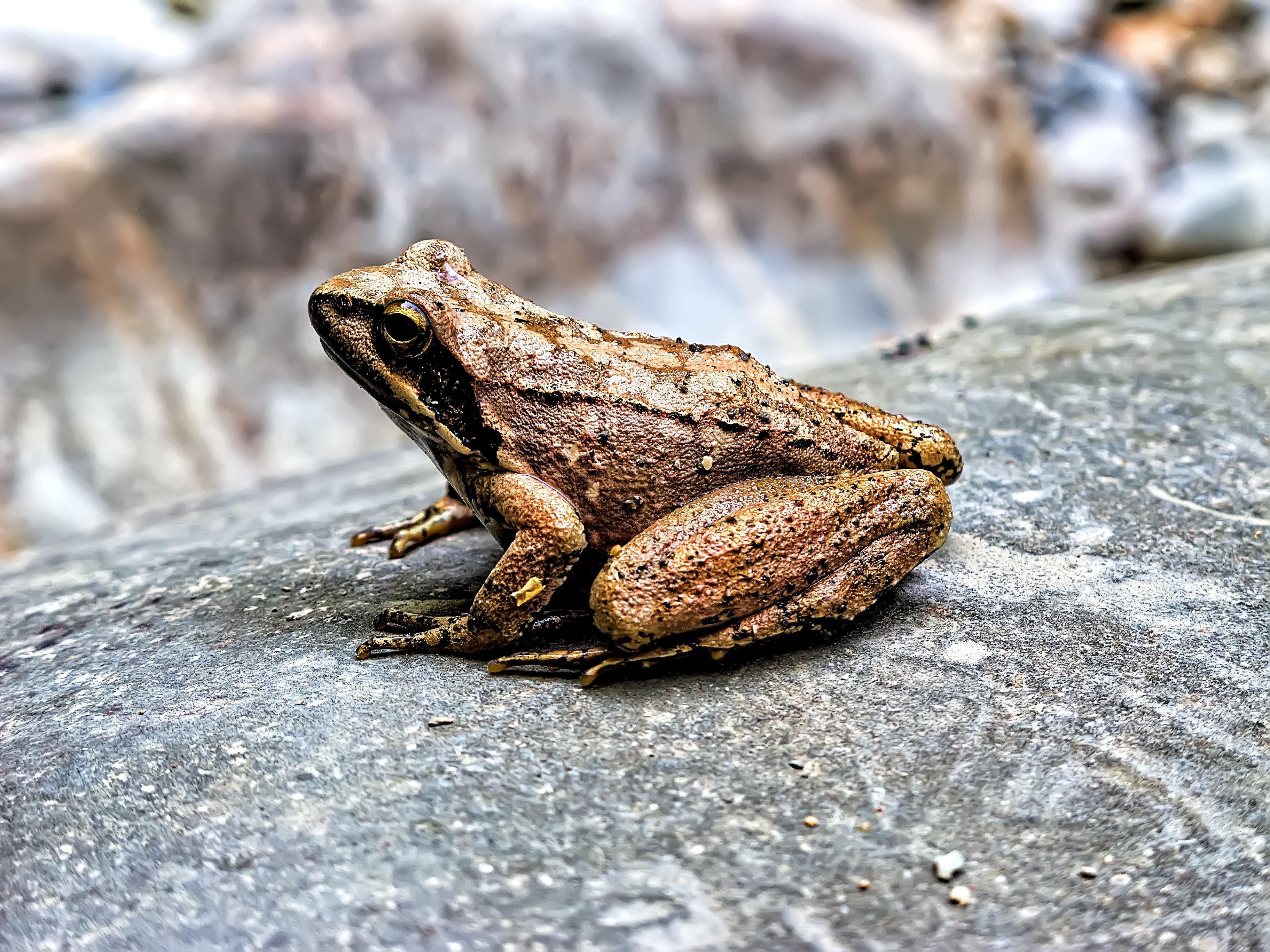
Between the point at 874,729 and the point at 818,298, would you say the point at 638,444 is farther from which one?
the point at 818,298

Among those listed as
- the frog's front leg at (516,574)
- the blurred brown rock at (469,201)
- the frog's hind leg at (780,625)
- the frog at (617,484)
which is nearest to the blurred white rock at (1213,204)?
the blurred brown rock at (469,201)

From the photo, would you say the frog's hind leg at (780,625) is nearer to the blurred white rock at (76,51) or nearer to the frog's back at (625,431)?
the frog's back at (625,431)

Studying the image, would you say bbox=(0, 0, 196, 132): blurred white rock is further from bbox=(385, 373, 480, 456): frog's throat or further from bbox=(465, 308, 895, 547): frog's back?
bbox=(465, 308, 895, 547): frog's back

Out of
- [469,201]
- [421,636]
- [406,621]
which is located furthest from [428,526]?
[469,201]

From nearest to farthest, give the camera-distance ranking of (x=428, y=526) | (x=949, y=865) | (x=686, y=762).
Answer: (x=949, y=865) → (x=686, y=762) → (x=428, y=526)

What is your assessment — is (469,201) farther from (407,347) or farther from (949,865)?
(949,865)

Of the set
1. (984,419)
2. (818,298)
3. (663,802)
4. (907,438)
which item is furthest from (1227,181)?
(663,802)
